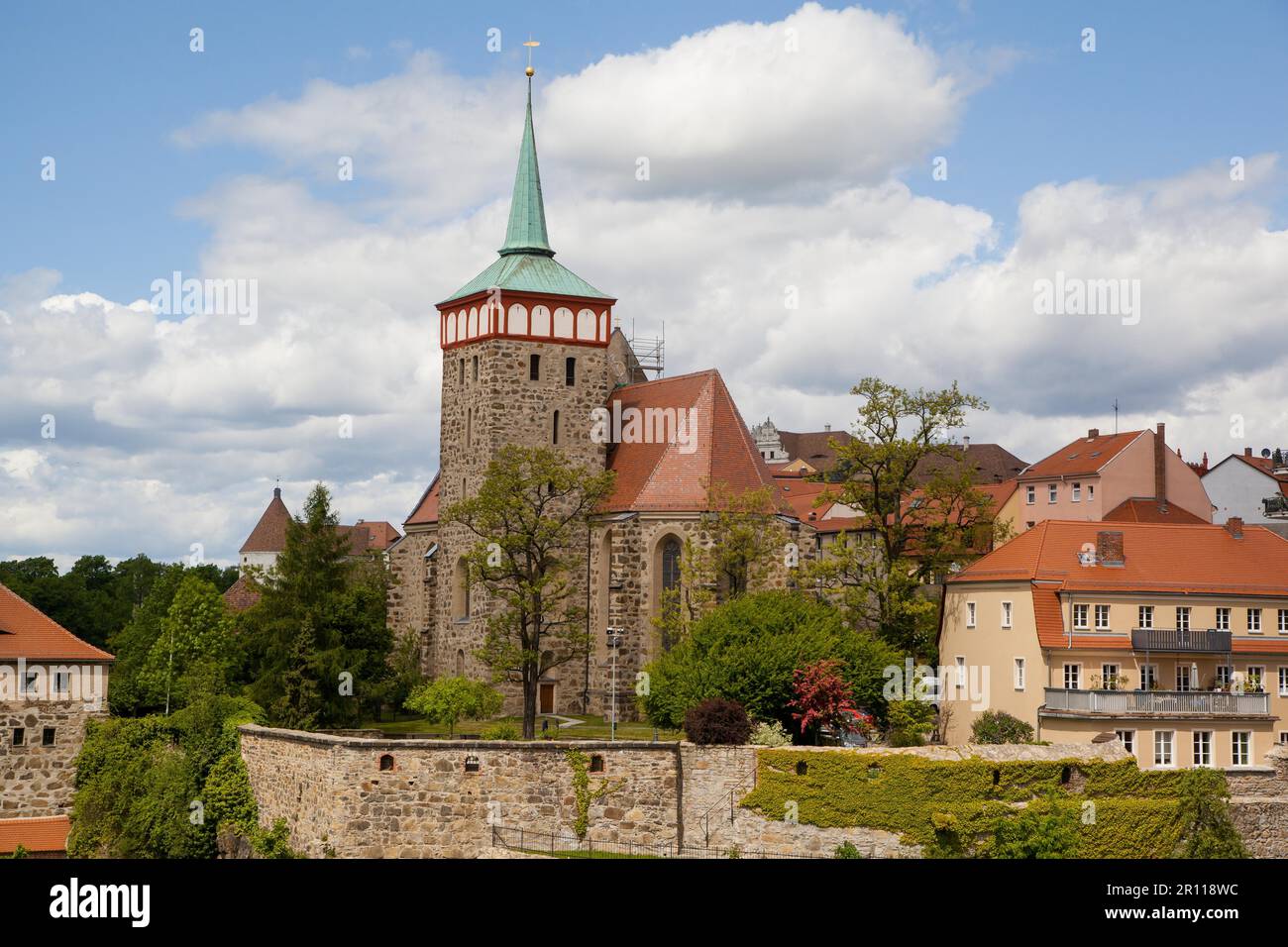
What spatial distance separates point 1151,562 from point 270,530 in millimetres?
91381

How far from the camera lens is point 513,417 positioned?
6069 centimetres

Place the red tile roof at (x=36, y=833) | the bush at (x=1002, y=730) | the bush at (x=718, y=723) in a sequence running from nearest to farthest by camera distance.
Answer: the bush at (x=718, y=723) → the red tile roof at (x=36, y=833) → the bush at (x=1002, y=730)

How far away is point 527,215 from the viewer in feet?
210

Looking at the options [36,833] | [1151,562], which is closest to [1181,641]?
[1151,562]

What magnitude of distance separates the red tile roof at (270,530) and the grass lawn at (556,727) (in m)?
70.6

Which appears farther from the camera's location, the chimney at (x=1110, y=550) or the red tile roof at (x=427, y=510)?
the red tile roof at (x=427, y=510)

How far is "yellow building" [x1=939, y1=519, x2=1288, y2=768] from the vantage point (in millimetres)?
45750

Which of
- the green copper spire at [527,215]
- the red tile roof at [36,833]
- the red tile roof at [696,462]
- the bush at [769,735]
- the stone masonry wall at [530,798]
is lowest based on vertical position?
the red tile roof at [36,833]

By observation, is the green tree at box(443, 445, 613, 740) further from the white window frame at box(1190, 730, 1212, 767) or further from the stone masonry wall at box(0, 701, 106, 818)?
the white window frame at box(1190, 730, 1212, 767)

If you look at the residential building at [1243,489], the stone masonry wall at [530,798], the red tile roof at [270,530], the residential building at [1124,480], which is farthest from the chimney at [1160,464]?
the red tile roof at [270,530]

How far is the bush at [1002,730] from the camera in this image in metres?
46.4

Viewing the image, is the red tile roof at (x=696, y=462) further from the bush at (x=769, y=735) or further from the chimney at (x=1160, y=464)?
the chimney at (x=1160, y=464)

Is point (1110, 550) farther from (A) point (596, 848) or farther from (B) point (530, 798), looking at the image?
(B) point (530, 798)
